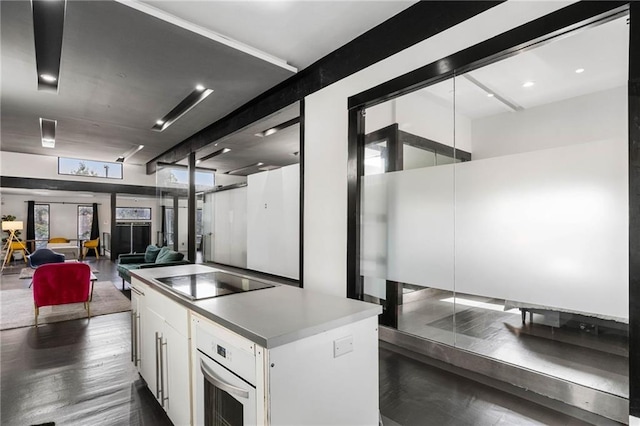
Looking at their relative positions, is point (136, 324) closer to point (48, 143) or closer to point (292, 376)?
point (292, 376)

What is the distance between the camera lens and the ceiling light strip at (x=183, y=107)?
13.1 feet

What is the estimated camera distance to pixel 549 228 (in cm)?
199

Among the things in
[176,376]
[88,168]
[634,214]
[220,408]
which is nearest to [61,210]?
[88,168]

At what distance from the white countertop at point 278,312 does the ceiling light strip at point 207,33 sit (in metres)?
2.05

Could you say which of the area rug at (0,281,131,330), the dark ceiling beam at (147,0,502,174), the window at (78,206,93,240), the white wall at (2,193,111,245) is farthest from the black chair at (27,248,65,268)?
the window at (78,206,93,240)

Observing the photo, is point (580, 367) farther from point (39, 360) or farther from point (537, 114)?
point (39, 360)

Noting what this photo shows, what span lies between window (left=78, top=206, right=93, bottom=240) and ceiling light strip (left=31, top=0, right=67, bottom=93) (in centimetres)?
1070

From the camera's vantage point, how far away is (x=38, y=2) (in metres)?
2.35

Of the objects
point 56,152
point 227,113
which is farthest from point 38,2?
point 56,152

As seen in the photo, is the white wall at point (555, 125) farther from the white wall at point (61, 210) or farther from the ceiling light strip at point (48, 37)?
the white wall at point (61, 210)

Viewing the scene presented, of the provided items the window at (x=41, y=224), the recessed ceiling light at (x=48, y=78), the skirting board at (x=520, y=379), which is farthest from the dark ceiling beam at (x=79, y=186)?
the skirting board at (x=520, y=379)

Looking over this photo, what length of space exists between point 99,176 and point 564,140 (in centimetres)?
1101

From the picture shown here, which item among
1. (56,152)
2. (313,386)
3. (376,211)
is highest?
(56,152)

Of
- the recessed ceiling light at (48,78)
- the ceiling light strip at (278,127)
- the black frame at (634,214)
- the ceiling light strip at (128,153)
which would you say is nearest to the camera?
the black frame at (634,214)
